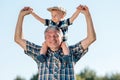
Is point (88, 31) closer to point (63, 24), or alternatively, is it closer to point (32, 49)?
point (63, 24)

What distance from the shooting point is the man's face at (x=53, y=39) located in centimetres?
A: 515

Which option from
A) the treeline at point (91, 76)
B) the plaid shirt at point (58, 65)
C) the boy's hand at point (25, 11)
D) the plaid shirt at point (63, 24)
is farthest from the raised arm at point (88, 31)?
the treeline at point (91, 76)

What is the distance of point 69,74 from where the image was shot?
16.9 feet

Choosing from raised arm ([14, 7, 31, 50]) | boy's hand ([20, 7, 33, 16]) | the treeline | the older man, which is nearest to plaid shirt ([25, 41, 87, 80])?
the older man

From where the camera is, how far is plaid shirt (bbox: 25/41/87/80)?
5.15 m

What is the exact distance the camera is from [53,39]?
515 cm

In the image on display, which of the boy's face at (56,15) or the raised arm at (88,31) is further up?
the boy's face at (56,15)

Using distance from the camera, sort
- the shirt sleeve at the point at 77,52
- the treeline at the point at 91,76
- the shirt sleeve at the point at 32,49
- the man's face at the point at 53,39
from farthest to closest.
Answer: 1. the treeline at the point at 91,76
2. the shirt sleeve at the point at 32,49
3. the shirt sleeve at the point at 77,52
4. the man's face at the point at 53,39

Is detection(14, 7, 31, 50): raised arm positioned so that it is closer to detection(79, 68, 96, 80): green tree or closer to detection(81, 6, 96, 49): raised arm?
detection(81, 6, 96, 49): raised arm

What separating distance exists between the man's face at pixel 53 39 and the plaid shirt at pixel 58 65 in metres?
0.11

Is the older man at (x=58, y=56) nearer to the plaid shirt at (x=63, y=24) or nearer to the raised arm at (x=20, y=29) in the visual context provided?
the plaid shirt at (x=63, y=24)

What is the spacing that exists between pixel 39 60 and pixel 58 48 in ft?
0.95

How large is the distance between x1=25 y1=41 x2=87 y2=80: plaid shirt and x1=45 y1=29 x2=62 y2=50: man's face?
109 mm

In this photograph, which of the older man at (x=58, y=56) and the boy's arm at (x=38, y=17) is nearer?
the older man at (x=58, y=56)
